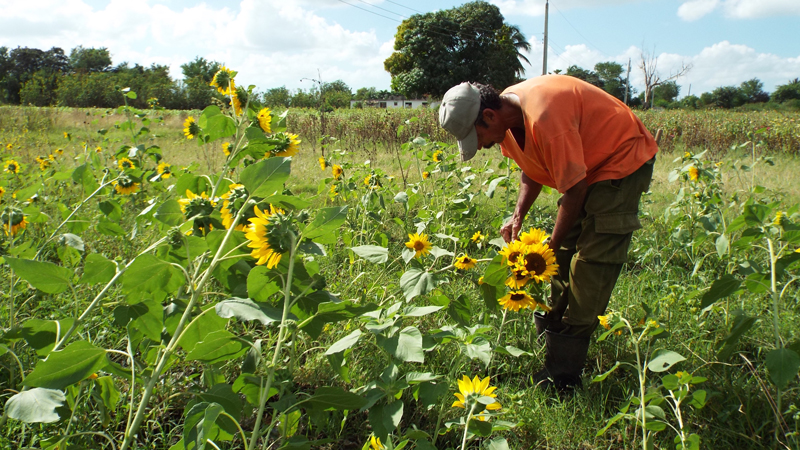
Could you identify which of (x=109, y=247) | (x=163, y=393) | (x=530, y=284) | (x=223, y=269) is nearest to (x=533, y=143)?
(x=530, y=284)

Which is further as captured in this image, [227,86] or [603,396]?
[603,396]

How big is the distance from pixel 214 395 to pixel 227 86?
897 mm

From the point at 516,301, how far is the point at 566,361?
525mm

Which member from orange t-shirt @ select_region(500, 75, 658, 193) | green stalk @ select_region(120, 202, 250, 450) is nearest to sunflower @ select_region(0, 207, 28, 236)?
green stalk @ select_region(120, 202, 250, 450)

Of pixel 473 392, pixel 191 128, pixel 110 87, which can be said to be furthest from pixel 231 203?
pixel 110 87

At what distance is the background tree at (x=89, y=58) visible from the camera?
56750 mm

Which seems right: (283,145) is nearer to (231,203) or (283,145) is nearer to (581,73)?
(231,203)

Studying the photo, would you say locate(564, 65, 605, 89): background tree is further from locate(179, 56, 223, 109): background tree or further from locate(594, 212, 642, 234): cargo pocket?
locate(594, 212, 642, 234): cargo pocket

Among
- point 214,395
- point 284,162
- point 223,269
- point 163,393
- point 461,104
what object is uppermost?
point 461,104

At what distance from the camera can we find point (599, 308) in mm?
2096

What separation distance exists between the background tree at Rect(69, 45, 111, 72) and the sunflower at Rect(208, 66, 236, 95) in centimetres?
6700

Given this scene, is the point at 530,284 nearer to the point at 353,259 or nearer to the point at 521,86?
the point at 521,86

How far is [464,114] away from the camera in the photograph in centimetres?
203

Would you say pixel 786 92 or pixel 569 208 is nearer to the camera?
pixel 569 208
